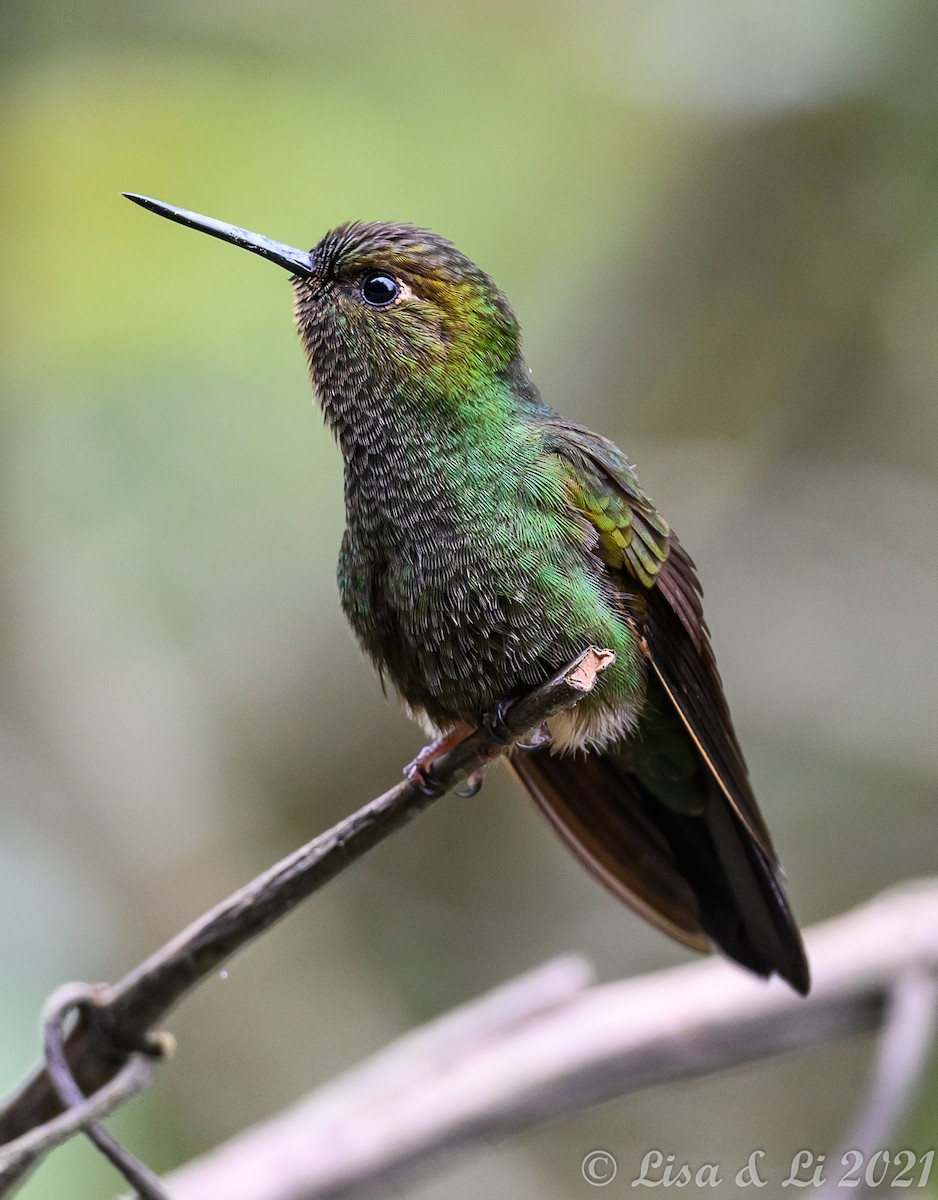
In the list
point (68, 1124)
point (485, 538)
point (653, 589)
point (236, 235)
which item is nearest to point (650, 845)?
point (653, 589)

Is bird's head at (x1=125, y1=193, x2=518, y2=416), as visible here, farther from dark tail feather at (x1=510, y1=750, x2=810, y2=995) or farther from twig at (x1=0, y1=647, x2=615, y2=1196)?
dark tail feather at (x1=510, y1=750, x2=810, y2=995)

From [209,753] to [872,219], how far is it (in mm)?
2578

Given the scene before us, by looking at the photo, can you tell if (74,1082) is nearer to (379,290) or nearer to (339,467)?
(379,290)

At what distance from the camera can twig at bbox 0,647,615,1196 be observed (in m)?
1.25

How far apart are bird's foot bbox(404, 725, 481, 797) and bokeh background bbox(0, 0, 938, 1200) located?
71.0 inches

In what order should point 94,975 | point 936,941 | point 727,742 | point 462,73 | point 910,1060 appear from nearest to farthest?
point 727,742 < point 910,1060 < point 936,941 < point 94,975 < point 462,73

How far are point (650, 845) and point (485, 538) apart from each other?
2.07 feet

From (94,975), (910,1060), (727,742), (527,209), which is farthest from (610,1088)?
(527,209)

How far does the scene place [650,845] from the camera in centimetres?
192

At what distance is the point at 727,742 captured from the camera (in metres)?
1.64

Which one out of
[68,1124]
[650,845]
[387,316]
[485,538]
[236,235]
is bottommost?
[650,845]

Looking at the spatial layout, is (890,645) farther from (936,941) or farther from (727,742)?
(727,742)

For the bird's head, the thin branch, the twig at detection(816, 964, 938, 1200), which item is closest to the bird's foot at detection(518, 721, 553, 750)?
the bird's head

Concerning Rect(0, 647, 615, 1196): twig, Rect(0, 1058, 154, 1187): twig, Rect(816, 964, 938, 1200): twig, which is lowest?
Rect(816, 964, 938, 1200): twig
